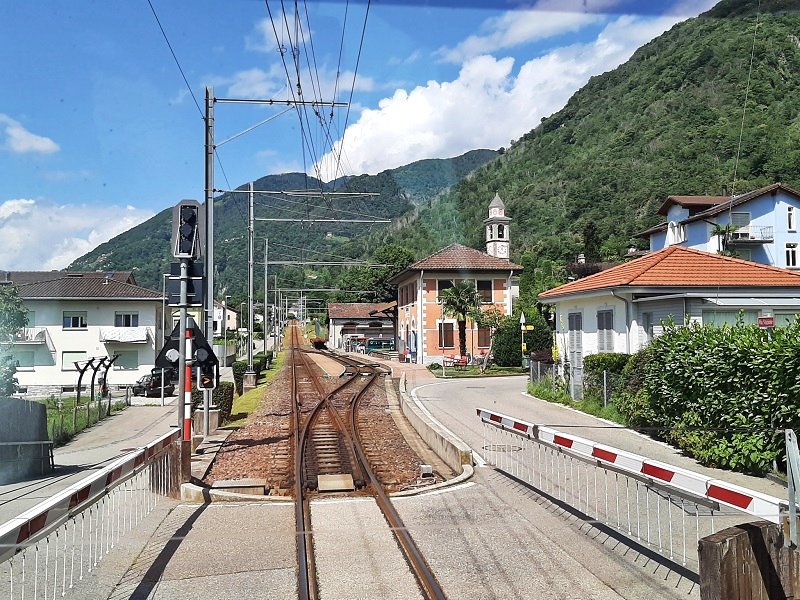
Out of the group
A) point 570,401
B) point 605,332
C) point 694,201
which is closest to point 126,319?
Answer: point 570,401

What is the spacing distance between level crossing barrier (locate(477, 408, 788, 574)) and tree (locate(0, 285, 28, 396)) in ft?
36.2

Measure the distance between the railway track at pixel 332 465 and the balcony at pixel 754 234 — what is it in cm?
3298

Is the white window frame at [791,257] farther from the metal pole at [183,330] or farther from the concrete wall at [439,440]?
the metal pole at [183,330]

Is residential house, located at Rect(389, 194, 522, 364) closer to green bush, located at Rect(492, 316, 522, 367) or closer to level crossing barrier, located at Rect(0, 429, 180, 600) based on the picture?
green bush, located at Rect(492, 316, 522, 367)

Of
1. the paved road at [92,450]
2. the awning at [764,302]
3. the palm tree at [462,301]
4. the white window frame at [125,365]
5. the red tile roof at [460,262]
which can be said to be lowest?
the paved road at [92,450]

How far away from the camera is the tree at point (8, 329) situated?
1653 centimetres

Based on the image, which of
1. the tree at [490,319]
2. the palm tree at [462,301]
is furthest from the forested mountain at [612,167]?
the tree at [490,319]

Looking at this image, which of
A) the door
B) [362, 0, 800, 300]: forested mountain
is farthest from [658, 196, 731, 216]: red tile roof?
the door

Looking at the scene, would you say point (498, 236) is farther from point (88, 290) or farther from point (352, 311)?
point (352, 311)

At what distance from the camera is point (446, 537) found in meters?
7.32

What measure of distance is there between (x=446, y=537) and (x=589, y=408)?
474 inches

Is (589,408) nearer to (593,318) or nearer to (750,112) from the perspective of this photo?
(593,318)

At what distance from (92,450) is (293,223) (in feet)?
125

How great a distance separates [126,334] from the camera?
3647 cm
